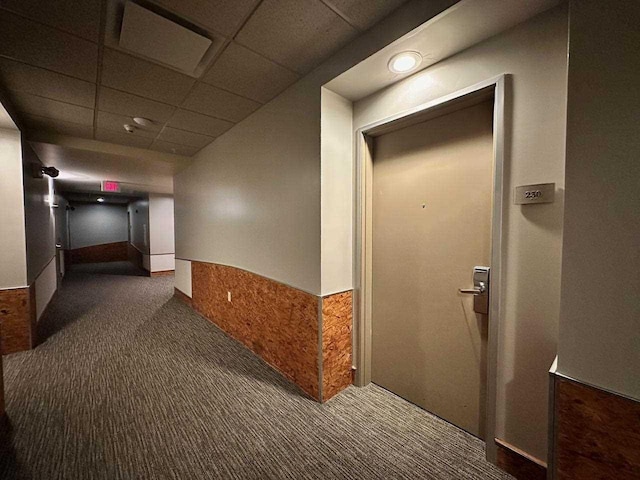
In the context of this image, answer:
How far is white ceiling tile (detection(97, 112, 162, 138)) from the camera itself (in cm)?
266

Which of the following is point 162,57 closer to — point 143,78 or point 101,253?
point 143,78

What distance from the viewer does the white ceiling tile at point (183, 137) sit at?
3125 mm

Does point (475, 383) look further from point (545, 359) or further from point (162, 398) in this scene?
point (162, 398)

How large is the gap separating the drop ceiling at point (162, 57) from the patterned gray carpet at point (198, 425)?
8.19ft

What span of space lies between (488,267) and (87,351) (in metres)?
3.91

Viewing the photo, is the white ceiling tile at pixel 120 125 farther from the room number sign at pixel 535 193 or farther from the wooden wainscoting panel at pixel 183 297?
the room number sign at pixel 535 193

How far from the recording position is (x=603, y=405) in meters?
0.89

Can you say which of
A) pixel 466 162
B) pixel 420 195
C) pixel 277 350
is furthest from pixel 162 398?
pixel 466 162

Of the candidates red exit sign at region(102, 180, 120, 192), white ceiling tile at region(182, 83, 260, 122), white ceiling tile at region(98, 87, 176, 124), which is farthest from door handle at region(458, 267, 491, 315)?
red exit sign at region(102, 180, 120, 192)

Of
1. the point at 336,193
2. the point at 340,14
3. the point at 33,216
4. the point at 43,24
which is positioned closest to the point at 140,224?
the point at 33,216

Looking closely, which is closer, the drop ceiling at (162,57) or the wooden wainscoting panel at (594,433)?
the wooden wainscoting panel at (594,433)

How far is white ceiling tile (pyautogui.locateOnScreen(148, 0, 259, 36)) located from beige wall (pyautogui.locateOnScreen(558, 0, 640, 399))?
1504 millimetres

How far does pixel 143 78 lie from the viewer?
2.00m

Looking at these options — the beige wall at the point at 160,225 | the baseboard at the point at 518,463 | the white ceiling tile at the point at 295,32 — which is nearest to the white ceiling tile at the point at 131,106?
the white ceiling tile at the point at 295,32
